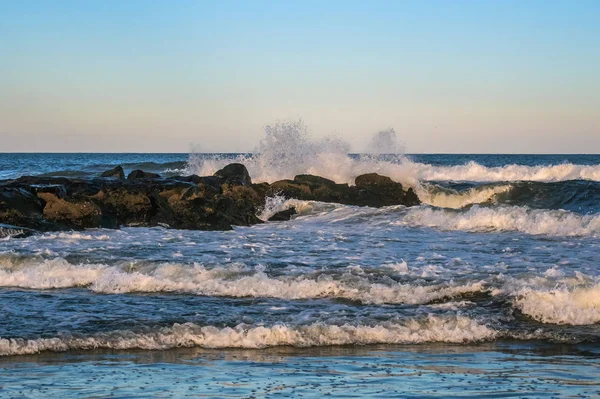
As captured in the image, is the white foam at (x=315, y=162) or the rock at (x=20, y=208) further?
the white foam at (x=315, y=162)

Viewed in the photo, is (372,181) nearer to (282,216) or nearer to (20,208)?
(282,216)

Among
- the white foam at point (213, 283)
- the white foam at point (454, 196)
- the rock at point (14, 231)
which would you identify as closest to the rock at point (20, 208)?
the rock at point (14, 231)

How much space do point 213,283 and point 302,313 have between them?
2.25m

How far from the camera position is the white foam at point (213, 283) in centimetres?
1162

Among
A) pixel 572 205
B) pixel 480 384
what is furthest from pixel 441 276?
pixel 572 205

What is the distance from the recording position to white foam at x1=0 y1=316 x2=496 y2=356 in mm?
8789

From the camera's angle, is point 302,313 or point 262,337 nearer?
point 262,337

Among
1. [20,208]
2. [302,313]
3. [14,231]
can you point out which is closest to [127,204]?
[20,208]

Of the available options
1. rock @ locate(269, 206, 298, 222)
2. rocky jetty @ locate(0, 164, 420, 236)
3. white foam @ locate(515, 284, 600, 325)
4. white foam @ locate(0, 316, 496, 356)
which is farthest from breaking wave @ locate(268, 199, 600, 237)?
white foam @ locate(0, 316, 496, 356)

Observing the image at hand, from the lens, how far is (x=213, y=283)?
12188 millimetres

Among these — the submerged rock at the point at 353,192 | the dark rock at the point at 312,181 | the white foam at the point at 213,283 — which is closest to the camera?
the white foam at the point at 213,283

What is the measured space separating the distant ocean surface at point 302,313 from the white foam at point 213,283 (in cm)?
3

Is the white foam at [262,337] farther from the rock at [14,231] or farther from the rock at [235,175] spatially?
the rock at [235,175]

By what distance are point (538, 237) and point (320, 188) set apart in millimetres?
9277
